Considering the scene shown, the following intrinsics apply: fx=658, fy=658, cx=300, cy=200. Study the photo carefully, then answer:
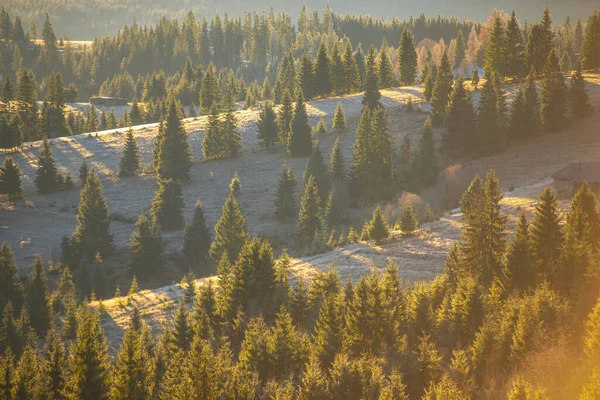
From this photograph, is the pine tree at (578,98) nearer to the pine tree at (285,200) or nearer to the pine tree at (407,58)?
the pine tree at (407,58)

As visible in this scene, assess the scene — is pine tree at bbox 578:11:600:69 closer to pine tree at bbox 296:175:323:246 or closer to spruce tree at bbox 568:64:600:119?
spruce tree at bbox 568:64:600:119

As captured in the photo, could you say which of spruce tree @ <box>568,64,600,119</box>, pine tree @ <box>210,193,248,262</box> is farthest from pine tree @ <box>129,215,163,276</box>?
spruce tree @ <box>568,64,600,119</box>

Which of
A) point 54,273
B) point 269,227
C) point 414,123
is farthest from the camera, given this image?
point 414,123

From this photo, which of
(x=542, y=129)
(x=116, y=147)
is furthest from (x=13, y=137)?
(x=542, y=129)

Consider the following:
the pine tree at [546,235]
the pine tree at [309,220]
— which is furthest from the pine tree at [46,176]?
the pine tree at [546,235]

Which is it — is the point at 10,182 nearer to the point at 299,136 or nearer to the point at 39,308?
the point at 299,136

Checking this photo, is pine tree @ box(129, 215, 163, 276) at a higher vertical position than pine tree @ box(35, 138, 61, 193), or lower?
lower

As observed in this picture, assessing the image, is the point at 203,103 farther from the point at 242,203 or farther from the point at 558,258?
the point at 558,258
